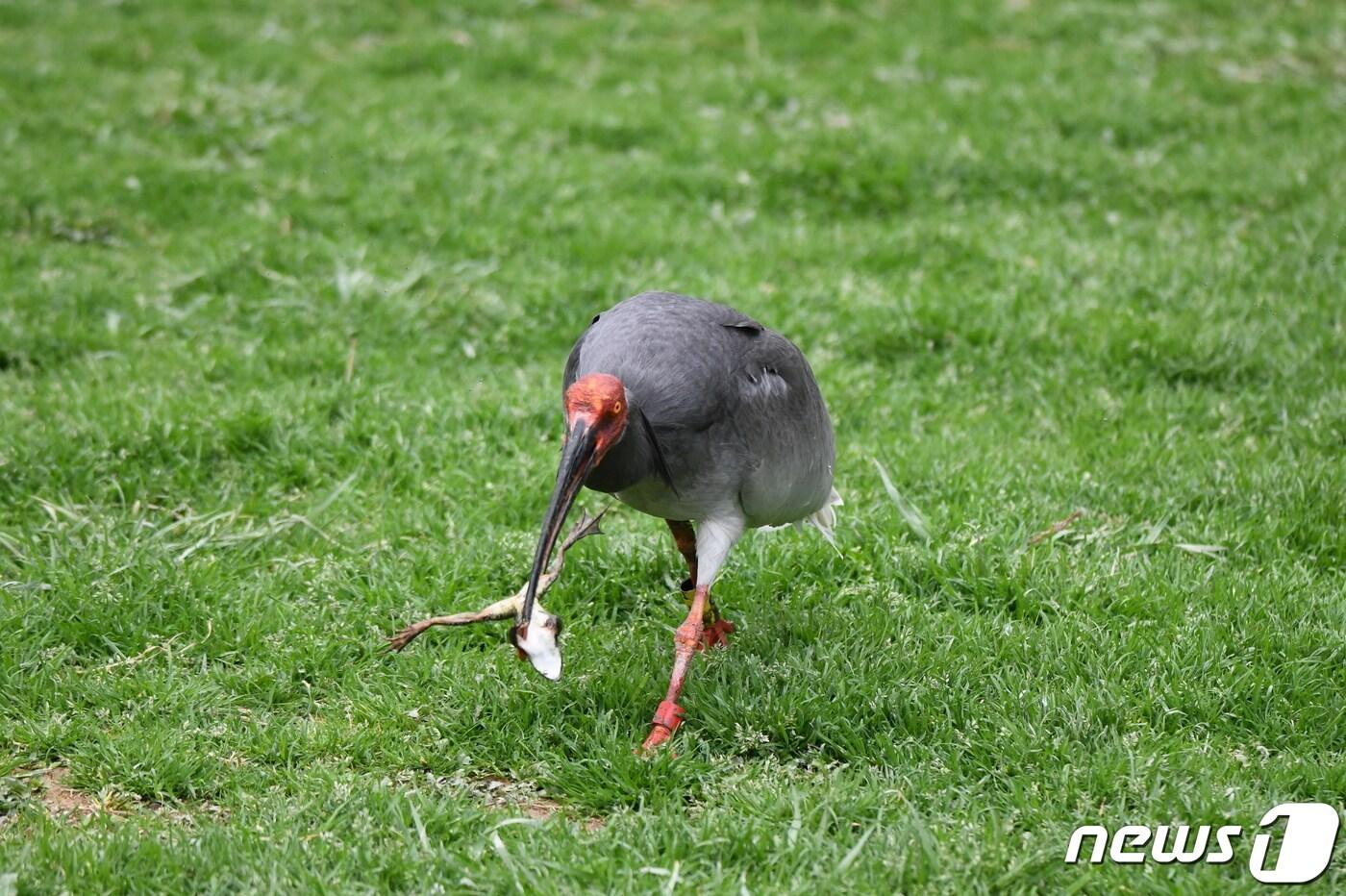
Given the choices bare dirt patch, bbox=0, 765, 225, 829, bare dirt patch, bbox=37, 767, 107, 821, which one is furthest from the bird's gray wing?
bare dirt patch, bbox=37, 767, 107, 821

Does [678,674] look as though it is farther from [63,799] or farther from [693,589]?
[63,799]

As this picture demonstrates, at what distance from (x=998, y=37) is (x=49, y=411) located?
8.85 meters

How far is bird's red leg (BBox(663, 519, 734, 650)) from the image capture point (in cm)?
533

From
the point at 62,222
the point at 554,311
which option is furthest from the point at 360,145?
the point at 554,311

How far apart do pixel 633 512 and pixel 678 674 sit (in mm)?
1740

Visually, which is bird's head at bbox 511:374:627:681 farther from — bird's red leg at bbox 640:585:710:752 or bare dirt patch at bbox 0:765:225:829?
bare dirt patch at bbox 0:765:225:829

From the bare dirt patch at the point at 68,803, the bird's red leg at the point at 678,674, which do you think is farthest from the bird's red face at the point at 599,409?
the bare dirt patch at the point at 68,803

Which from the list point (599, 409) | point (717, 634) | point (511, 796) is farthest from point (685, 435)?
point (511, 796)

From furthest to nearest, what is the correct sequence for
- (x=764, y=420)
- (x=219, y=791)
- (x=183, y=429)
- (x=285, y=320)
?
(x=285, y=320) → (x=183, y=429) → (x=764, y=420) → (x=219, y=791)

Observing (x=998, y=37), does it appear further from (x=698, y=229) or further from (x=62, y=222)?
(x=62, y=222)

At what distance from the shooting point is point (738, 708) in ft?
15.5

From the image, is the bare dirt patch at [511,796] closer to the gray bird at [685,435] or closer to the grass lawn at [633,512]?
the grass lawn at [633,512]

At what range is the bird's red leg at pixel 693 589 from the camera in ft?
17.5

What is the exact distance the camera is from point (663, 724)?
4613 mm
